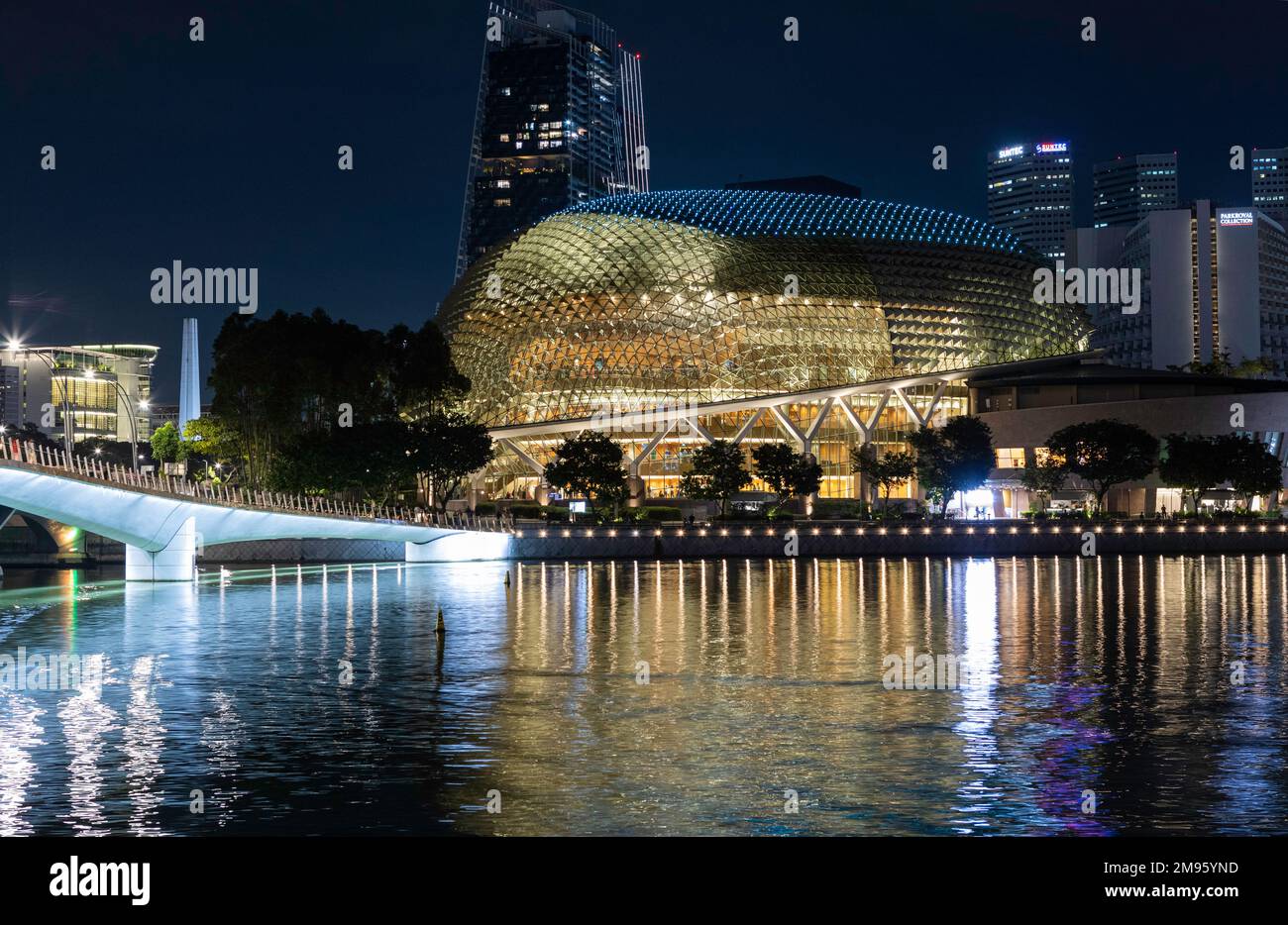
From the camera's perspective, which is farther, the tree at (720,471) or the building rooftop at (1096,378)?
the building rooftop at (1096,378)

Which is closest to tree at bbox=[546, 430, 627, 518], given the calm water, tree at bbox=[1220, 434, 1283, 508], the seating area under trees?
the seating area under trees

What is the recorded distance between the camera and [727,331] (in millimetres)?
116250

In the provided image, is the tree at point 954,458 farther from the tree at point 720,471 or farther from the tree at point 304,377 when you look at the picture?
the tree at point 304,377

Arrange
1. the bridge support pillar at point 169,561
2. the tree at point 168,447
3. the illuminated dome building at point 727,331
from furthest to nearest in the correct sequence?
the tree at point 168,447
the illuminated dome building at point 727,331
the bridge support pillar at point 169,561

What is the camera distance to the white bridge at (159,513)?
53.4 meters

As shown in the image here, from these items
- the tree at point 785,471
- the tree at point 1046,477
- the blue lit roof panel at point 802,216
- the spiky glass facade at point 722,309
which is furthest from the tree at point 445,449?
the tree at point 1046,477

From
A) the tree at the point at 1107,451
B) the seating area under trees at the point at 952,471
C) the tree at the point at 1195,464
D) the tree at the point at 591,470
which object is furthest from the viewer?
the tree at the point at 1107,451

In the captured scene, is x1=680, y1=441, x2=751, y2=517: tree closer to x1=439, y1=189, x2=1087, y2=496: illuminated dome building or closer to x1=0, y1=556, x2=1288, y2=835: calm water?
x1=439, y1=189, x2=1087, y2=496: illuminated dome building

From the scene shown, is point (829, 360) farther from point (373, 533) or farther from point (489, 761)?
point (489, 761)

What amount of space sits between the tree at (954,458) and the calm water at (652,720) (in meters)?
54.9

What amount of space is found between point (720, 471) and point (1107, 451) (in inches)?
1040

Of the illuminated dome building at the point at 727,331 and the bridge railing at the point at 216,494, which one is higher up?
the illuminated dome building at the point at 727,331

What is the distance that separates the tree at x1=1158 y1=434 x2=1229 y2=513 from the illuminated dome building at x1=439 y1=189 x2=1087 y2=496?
25042 millimetres

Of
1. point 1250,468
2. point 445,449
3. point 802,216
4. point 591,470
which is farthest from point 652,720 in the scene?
point 802,216
